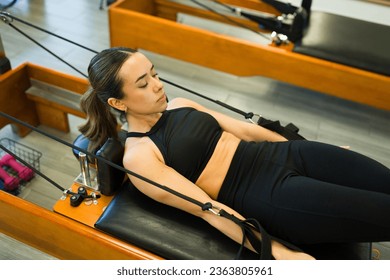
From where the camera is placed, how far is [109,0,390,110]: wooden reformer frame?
2611 mm

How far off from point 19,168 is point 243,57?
1663 mm

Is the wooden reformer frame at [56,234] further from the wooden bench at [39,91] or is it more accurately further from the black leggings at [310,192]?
the wooden bench at [39,91]

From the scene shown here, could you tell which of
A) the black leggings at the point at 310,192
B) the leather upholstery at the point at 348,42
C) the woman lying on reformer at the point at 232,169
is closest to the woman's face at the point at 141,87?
the woman lying on reformer at the point at 232,169

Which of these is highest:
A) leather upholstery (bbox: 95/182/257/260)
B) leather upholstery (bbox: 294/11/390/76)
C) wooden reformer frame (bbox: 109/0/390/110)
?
leather upholstery (bbox: 294/11/390/76)

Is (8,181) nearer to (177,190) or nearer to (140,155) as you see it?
(140,155)

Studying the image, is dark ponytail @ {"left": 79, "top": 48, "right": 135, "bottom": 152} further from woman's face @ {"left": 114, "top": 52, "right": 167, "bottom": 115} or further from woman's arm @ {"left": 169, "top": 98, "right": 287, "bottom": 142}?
woman's arm @ {"left": 169, "top": 98, "right": 287, "bottom": 142}

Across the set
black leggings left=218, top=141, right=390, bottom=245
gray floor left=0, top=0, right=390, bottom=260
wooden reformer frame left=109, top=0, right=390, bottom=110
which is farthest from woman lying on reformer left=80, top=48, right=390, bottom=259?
wooden reformer frame left=109, top=0, right=390, bottom=110

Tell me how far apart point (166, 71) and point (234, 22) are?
2.39 ft

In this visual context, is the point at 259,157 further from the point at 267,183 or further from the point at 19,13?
the point at 19,13

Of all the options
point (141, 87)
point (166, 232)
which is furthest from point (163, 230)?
point (141, 87)

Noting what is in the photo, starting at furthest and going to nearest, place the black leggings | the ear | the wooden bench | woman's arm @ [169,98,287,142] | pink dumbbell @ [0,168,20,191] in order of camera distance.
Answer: the wooden bench → pink dumbbell @ [0,168,20,191] → woman's arm @ [169,98,287,142] → the ear → the black leggings

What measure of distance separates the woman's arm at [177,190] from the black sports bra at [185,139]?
69 mm

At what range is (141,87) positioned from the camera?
146 centimetres
